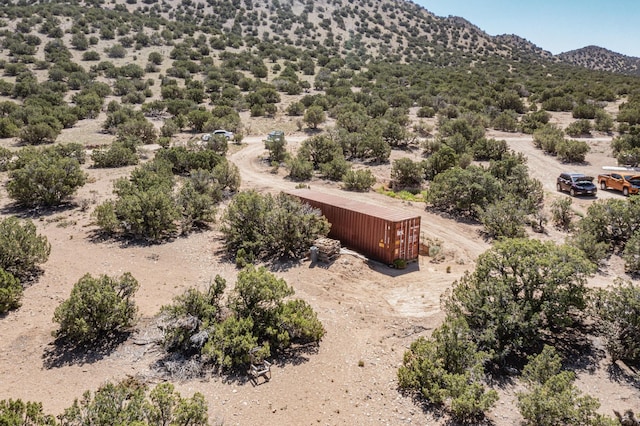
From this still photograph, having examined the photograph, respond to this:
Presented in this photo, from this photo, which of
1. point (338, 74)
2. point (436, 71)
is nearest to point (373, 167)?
point (338, 74)

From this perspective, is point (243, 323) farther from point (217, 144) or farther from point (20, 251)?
point (217, 144)

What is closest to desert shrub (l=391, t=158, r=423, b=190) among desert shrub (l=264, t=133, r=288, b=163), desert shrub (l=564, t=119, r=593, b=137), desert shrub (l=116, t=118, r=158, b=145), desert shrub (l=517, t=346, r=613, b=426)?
desert shrub (l=264, t=133, r=288, b=163)

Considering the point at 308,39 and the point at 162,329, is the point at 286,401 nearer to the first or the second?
the point at 162,329

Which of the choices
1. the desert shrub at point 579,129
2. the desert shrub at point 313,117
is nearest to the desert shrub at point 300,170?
the desert shrub at point 313,117

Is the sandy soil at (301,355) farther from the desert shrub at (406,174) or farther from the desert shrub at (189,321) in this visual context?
the desert shrub at (406,174)

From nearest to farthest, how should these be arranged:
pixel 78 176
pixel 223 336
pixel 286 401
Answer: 1. pixel 286 401
2. pixel 223 336
3. pixel 78 176

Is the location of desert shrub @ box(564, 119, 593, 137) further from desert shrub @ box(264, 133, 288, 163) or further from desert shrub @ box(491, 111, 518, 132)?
desert shrub @ box(264, 133, 288, 163)

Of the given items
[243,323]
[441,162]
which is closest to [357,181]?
[441,162]
